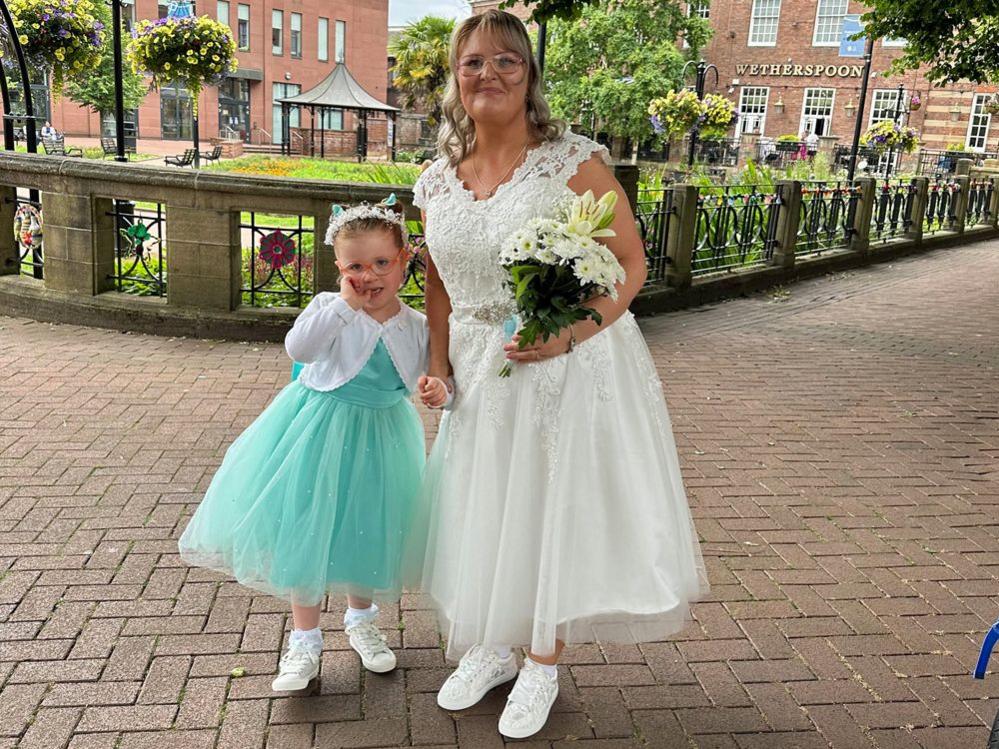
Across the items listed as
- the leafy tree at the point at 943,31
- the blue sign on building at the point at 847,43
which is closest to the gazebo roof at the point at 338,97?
the blue sign on building at the point at 847,43

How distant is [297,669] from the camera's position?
287cm

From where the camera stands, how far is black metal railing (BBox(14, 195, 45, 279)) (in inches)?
325

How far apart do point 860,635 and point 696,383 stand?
12.7 feet

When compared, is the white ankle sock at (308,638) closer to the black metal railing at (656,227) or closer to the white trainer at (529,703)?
the white trainer at (529,703)

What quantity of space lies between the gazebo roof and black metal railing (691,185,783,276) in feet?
97.6

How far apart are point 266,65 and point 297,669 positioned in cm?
5714

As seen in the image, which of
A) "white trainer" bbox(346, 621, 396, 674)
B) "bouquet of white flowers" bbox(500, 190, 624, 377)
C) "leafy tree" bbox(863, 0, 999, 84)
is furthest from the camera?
"leafy tree" bbox(863, 0, 999, 84)

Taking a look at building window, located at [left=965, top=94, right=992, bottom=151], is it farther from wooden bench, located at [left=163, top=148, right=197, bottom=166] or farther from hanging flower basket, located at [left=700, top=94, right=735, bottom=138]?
wooden bench, located at [left=163, top=148, right=197, bottom=166]

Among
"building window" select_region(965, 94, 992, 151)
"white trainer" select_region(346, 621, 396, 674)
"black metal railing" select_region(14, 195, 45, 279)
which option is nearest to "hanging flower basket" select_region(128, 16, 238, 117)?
"black metal railing" select_region(14, 195, 45, 279)

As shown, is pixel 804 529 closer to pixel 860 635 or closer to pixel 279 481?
pixel 860 635

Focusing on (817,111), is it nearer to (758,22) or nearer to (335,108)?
(758,22)

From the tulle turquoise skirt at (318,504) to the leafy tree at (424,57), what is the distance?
38.0 m

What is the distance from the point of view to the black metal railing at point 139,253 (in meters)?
7.77

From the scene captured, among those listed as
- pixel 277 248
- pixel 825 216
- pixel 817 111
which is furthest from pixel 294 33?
pixel 277 248
